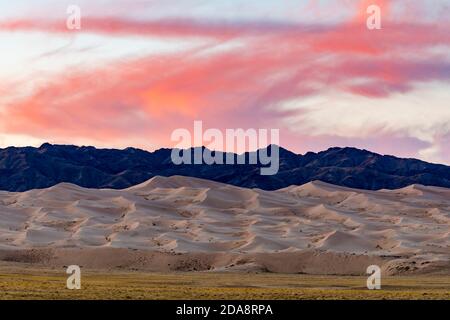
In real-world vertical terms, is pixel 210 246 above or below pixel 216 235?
below

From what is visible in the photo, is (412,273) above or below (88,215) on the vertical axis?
below

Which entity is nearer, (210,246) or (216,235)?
(210,246)

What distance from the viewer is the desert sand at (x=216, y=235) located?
114188 millimetres

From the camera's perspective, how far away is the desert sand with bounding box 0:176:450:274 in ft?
375

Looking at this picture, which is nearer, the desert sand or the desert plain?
the desert plain

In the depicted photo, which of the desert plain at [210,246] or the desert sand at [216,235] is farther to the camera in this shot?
the desert sand at [216,235]

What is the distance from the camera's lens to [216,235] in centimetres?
14688
